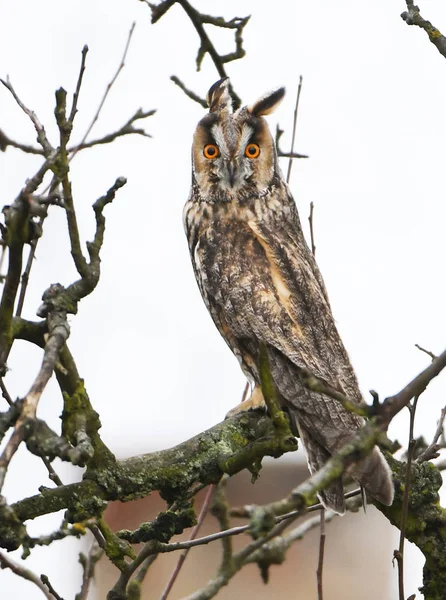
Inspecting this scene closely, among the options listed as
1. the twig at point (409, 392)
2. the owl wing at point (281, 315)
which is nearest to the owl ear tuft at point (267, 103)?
the owl wing at point (281, 315)

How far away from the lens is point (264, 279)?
378cm

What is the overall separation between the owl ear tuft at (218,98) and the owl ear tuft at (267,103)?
0.46ft

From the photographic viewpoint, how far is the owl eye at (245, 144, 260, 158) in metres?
4.10

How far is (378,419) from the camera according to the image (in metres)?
1.66

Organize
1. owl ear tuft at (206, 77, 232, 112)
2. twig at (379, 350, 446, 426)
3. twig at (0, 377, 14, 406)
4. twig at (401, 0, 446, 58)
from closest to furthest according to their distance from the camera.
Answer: twig at (379, 350, 446, 426), twig at (0, 377, 14, 406), twig at (401, 0, 446, 58), owl ear tuft at (206, 77, 232, 112)

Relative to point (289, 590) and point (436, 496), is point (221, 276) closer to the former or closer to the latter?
point (436, 496)

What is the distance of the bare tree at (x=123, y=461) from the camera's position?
167cm

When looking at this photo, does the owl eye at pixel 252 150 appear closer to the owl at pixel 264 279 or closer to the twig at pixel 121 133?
the owl at pixel 264 279

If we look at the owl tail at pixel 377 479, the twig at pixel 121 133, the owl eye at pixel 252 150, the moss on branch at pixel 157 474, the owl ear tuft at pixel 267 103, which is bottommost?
the owl tail at pixel 377 479

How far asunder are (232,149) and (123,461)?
178cm

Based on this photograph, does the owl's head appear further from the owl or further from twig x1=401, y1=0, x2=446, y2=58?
twig x1=401, y1=0, x2=446, y2=58

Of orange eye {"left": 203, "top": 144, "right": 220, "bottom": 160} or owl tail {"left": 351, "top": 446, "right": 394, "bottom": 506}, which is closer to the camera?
owl tail {"left": 351, "top": 446, "right": 394, "bottom": 506}

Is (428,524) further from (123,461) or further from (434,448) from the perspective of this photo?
(123,461)

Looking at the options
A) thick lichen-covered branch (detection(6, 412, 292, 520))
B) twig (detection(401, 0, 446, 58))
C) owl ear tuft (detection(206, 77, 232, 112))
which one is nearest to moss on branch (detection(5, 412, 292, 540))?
thick lichen-covered branch (detection(6, 412, 292, 520))
